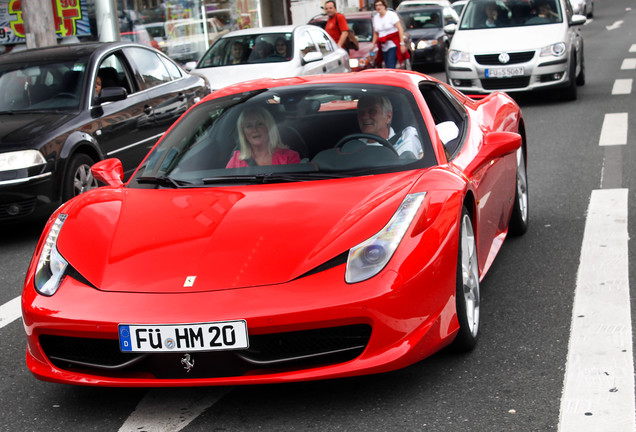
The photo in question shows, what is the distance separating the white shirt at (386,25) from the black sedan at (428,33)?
2948 millimetres

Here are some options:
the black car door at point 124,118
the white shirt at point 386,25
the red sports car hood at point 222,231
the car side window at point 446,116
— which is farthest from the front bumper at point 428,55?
the red sports car hood at point 222,231

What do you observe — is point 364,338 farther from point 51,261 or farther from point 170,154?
point 170,154

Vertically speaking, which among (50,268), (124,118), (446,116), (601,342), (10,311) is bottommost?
(10,311)

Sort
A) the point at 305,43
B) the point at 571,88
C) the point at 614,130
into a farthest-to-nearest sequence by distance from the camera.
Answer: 1. the point at 305,43
2. the point at 571,88
3. the point at 614,130

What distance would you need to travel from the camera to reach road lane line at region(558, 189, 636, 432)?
3.72m

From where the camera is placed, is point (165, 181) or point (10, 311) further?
point (10, 311)

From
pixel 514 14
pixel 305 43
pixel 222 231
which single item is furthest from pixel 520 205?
pixel 514 14

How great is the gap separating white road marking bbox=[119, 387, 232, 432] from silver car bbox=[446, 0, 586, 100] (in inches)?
440

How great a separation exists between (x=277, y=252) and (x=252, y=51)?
35.4 ft

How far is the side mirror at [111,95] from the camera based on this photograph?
8.59 m

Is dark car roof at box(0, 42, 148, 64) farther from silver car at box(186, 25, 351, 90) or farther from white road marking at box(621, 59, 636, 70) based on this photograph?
white road marking at box(621, 59, 636, 70)

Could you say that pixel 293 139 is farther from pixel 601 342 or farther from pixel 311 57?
A: pixel 311 57

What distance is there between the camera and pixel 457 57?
49.3ft

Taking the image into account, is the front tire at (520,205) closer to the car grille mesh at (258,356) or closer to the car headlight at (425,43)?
the car grille mesh at (258,356)
